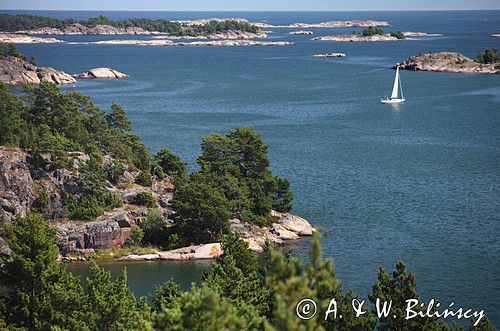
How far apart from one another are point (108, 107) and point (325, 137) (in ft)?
102

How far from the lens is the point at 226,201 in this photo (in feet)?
162

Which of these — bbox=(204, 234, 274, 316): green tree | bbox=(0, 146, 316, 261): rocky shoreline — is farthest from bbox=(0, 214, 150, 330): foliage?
bbox=(0, 146, 316, 261): rocky shoreline

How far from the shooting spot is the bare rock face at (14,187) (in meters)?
46.8

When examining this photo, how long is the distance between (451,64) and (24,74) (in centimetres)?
8189

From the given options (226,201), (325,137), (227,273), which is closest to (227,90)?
(325,137)

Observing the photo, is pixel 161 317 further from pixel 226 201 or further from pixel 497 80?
pixel 497 80

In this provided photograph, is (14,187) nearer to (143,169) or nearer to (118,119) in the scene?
(143,169)

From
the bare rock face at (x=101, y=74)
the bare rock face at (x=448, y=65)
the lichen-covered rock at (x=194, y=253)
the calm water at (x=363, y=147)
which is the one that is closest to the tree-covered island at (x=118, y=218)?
the lichen-covered rock at (x=194, y=253)

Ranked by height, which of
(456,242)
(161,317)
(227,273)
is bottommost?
(456,242)

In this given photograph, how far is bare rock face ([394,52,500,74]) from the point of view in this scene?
141 m

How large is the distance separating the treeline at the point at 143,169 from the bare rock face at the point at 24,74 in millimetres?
59209

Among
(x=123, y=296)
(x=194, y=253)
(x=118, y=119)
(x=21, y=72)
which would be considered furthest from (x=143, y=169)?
(x=21, y=72)

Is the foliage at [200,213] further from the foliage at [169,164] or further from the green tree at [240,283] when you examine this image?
the green tree at [240,283]

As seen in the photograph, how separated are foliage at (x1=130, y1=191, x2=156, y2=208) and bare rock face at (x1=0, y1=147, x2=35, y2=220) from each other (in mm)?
7007
